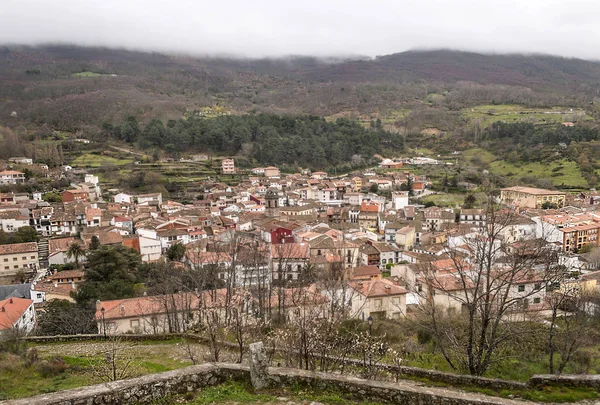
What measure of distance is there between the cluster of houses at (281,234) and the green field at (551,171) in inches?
282

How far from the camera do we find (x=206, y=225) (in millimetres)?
36094

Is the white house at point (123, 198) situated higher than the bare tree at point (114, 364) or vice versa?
the bare tree at point (114, 364)

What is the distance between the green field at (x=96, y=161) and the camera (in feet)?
181

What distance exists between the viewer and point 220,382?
6.04 meters

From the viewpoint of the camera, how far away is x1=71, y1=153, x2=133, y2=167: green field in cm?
5515


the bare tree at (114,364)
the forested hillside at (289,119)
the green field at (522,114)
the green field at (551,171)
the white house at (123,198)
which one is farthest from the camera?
the green field at (522,114)

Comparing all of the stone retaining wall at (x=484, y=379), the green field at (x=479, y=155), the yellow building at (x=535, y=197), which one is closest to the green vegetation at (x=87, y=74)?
the green field at (x=479, y=155)

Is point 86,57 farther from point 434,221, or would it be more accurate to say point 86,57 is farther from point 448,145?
point 434,221

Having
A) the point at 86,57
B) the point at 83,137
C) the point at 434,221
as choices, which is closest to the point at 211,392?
the point at 434,221

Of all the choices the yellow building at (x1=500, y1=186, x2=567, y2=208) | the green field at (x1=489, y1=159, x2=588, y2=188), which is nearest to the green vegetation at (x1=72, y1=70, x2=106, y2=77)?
the green field at (x1=489, y1=159, x2=588, y2=188)

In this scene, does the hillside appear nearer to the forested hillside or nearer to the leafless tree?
the forested hillside

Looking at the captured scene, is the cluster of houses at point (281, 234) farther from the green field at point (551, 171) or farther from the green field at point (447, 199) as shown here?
the green field at point (551, 171)

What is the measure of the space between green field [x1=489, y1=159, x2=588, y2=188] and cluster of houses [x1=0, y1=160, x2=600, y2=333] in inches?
282

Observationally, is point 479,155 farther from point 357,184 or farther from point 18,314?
point 18,314
